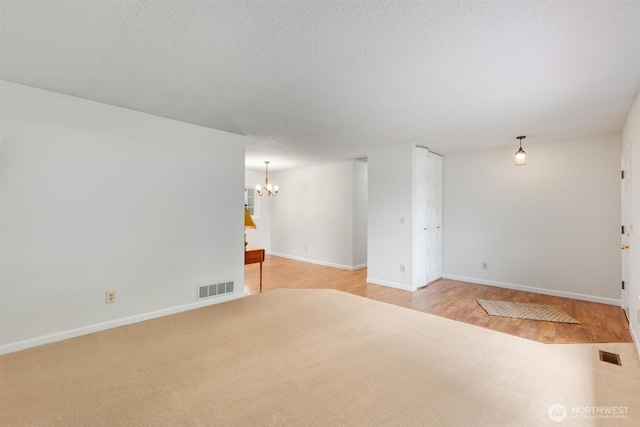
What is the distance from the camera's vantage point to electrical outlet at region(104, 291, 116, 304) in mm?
3035

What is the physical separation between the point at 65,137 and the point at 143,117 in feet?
2.48

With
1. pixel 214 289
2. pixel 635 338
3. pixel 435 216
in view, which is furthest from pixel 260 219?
pixel 635 338

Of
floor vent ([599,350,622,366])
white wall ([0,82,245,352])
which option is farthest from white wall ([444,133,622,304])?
white wall ([0,82,245,352])

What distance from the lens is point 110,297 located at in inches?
120

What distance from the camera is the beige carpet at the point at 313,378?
1.75 metres

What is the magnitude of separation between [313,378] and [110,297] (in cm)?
239

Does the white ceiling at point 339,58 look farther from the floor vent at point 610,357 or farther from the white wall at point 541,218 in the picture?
the floor vent at point 610,357

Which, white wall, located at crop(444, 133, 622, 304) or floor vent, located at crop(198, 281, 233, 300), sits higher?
white wall, located at crop(444, 133, 622, 304)

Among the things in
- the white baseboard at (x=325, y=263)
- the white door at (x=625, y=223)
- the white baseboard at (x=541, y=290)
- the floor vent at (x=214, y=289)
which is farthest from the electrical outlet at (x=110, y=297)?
the white door at (x=625, y=223)

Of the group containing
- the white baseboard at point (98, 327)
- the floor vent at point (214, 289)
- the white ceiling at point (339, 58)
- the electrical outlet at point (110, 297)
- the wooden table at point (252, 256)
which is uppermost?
the white ceiling at point (339, 58)

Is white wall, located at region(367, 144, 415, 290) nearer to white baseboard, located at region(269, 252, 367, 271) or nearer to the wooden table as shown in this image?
white baseboard, located at region(269, 252, 367, 271)

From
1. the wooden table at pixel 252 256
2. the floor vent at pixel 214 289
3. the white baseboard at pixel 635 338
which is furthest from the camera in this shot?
the wooden table at pixel 252 256

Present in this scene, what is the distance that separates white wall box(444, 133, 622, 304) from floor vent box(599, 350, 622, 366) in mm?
2089

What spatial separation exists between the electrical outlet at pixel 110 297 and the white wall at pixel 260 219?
479 centimetres
